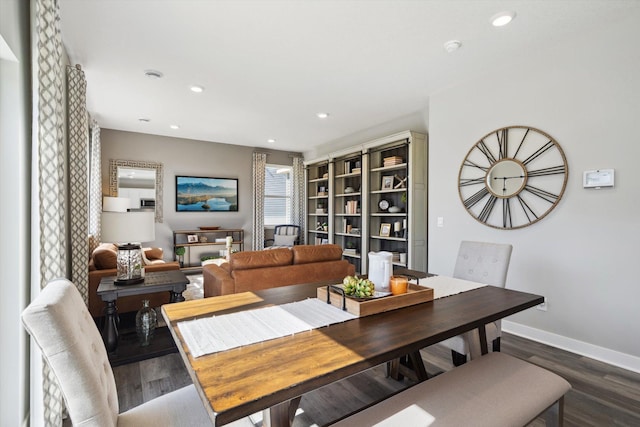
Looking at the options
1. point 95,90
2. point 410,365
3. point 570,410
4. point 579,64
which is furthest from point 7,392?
point 579,64

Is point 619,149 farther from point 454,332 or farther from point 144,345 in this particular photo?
point 144,345

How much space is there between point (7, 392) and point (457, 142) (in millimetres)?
4078

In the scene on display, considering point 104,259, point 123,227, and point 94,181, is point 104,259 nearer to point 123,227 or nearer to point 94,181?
point 123,227

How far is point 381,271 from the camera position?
1.60m

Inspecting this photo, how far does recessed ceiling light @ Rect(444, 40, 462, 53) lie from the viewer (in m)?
2.68

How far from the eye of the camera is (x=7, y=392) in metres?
1.55

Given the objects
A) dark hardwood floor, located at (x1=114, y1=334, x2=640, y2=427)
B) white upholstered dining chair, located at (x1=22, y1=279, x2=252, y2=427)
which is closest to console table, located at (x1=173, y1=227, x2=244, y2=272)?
dark hardwood floor, located at (x1=114, y1=334, x2=640, y2=427)

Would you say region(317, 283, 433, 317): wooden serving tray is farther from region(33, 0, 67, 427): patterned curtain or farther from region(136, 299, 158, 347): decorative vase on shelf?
region(136, 299, 158, 347): decorative vase on shelf

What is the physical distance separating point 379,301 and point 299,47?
2.39 meters

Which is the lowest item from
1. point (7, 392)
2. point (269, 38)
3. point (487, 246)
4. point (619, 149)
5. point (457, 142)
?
point (7, 392)

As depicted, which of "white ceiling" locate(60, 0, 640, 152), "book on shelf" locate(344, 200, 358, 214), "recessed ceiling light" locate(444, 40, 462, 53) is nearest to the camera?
"white ceiling" locate(60, 0, 640, 152)

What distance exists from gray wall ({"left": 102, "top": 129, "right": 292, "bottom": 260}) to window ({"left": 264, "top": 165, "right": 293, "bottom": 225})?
322 millimetres

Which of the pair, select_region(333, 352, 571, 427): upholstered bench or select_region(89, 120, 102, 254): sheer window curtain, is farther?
select_region(89, 120, 102, 254): sheer window curtain

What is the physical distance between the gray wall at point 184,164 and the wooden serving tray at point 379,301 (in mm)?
5492
